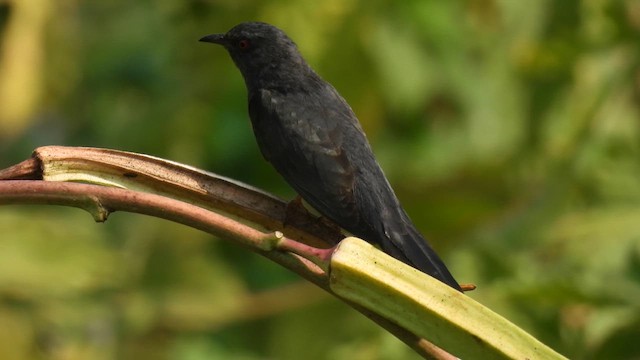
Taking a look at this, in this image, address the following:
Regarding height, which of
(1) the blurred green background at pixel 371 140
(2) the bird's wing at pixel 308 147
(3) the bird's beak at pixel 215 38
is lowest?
(1) the blurred green background at pixel 371 140

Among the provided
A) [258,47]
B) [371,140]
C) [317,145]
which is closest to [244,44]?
[258,47]

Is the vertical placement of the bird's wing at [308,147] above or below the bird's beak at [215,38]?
below

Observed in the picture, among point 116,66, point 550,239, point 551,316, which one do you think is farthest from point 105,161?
point 116,66

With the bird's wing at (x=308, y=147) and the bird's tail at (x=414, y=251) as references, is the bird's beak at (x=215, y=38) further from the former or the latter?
the bird's tail at (x=414, y=251)

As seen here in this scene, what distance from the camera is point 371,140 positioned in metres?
5.84

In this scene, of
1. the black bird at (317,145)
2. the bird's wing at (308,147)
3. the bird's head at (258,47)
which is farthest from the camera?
the bird's head at (258,47)

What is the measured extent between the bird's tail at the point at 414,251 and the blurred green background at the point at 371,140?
694 millimetres

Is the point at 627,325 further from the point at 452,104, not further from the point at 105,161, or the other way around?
the point at 452,104

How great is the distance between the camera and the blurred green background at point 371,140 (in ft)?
15.6

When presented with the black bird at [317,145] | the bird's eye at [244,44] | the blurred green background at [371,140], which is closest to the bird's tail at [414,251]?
the black bird at [317,145]

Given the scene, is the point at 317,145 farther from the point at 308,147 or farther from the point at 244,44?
the point at 244,44

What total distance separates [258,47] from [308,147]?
0.80 meters

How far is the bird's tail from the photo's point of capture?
10.4 feet

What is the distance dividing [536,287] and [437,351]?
1291mm
